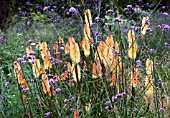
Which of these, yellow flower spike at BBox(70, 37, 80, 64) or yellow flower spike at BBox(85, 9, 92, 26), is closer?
yellow flower spike at BBox(70, 37, 80, 64)

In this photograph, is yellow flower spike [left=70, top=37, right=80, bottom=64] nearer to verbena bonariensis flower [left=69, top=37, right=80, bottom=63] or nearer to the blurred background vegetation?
Answer: verbena bonariensis flower [left=69, top=37, right=80, bottom=63]

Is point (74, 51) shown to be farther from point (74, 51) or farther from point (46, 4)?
point (46, 4)

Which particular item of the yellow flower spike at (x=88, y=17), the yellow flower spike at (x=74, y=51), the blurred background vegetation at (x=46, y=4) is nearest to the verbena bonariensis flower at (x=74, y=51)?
the yellow flower spike at (x=74, y=51)

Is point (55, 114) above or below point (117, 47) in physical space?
below

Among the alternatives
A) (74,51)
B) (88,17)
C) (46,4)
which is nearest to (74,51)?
(74,51)

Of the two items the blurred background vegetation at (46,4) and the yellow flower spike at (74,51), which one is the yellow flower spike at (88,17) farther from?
the blurred background vegetation at (46,4)

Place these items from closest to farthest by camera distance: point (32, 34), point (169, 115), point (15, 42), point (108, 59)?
point (108, 59)
point (169, 115)
point (15, 42)
point (32, 34)

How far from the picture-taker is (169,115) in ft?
9.09

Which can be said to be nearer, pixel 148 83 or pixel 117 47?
pixel 148 83

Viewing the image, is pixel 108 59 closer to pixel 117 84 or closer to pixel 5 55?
pixel 117 84

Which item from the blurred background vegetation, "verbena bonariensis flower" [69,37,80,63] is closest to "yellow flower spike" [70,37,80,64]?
"verbena bonariensis flower" [69,37,80,63]

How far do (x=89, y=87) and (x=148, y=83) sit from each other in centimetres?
92

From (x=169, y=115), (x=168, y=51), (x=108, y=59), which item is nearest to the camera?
(x=108, y=59)

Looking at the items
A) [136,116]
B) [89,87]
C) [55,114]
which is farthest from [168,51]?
[55,114]
